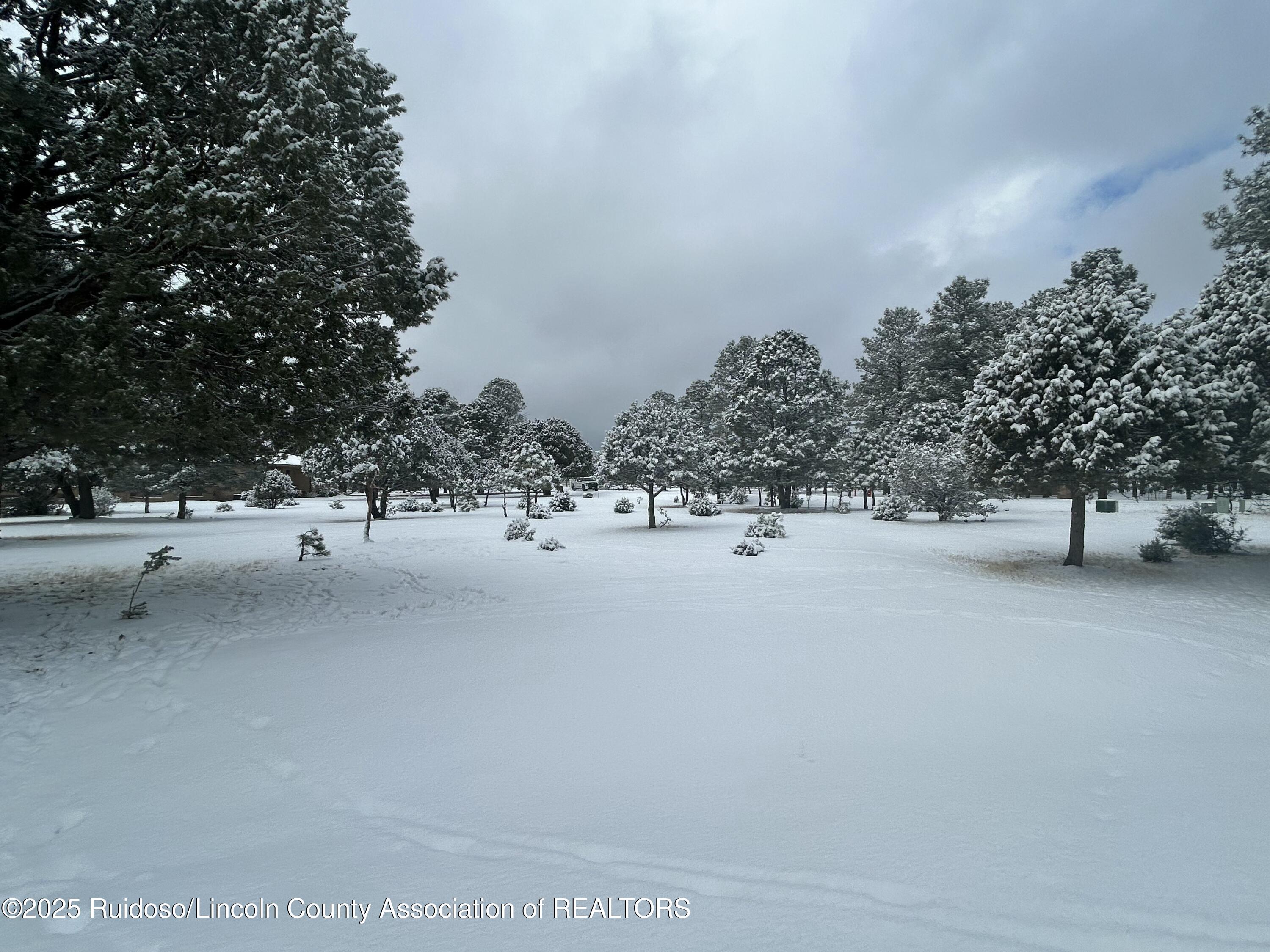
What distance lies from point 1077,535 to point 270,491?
44752 mm

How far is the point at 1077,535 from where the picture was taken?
13.9 m

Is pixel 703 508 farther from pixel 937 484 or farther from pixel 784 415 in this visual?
pixel 937 484

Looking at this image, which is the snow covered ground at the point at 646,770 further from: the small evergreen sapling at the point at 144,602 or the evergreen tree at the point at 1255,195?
the evergreen tree at the point at 1255,195

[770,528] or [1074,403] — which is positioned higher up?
[1074,403]

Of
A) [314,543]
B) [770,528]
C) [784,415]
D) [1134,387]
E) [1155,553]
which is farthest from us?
[784,415]

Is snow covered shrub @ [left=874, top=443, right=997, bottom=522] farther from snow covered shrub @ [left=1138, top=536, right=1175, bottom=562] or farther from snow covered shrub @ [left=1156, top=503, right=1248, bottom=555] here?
snow covered shrub @ [left=1138, top=536, right=1175, bottom=562]

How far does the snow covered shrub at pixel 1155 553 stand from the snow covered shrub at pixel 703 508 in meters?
19.4

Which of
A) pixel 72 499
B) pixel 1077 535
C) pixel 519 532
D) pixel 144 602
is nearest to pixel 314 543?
pixel 144 602

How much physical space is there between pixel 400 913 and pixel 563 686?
320 cm

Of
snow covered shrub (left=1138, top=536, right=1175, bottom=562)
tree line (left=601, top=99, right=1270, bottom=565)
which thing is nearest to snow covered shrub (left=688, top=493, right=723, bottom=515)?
tree line (left=601, top=99, right=1270, bottom=565)

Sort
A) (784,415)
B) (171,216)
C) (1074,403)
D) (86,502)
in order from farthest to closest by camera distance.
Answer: (784,415), (86,502), (1074,403), (171,216)

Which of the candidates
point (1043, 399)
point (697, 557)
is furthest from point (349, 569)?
point (1043, 399)

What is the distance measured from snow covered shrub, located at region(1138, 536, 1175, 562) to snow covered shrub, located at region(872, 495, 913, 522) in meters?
14.5

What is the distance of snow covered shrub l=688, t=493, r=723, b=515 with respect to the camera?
104ft
